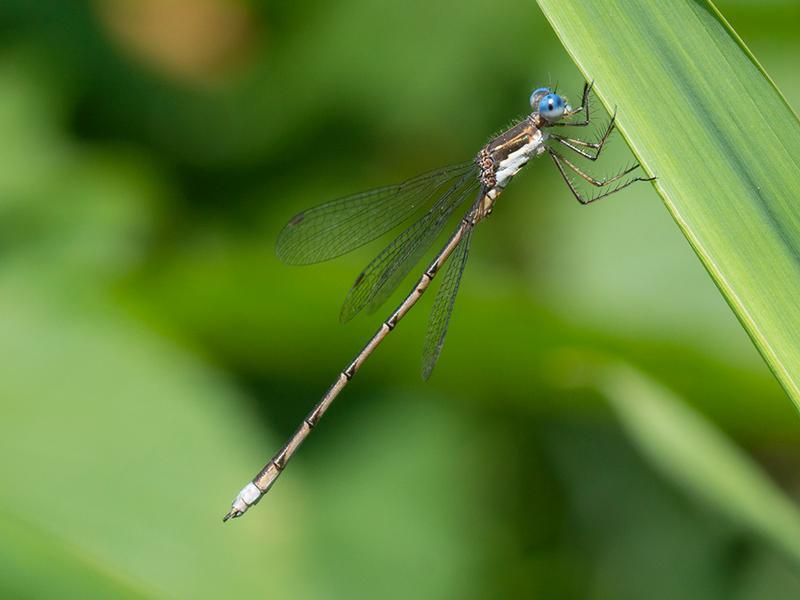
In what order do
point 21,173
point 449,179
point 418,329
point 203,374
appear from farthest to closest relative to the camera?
point 21,173 < point 203,374 < point 418,329 < point 449,179

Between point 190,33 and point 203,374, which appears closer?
point 203,374

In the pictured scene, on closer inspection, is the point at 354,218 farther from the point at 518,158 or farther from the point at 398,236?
the point at 518,158

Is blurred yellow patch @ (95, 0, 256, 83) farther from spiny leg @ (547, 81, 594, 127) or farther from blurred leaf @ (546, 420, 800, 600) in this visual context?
blurred leaf @ (546, 420, 800, 600)

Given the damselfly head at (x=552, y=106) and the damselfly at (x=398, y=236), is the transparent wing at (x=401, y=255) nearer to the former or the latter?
the damselfly at (x=398, y=236)

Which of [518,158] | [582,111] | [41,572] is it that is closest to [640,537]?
[518,158]

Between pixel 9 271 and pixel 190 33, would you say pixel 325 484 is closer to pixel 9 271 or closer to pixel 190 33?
pixel 9 271

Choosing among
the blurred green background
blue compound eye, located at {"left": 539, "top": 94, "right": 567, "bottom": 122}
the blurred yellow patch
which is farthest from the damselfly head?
the blurred yellow patch

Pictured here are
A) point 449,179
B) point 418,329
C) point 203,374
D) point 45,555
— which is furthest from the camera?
point 203,374

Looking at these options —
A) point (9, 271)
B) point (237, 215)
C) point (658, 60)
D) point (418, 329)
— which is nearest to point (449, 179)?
point (418, 329)
